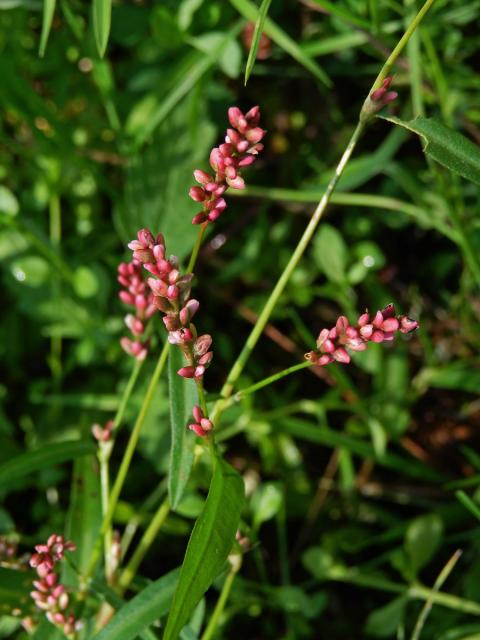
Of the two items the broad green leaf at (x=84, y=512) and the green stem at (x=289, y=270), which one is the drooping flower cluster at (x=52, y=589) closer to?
the broad green leaf at (x=84, y=512)

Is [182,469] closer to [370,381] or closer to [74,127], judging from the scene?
[370,381]

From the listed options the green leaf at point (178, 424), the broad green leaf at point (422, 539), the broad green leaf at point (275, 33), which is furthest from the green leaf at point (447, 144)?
the broad green leaf at point (422, 539)

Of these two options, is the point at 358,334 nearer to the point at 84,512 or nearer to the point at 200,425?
the point at 200,425

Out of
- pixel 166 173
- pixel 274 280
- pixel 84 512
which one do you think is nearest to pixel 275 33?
pixel 166 173

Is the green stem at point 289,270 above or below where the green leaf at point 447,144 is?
below

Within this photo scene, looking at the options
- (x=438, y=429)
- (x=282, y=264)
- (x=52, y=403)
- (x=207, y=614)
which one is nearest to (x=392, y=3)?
(x=282, y=264)
